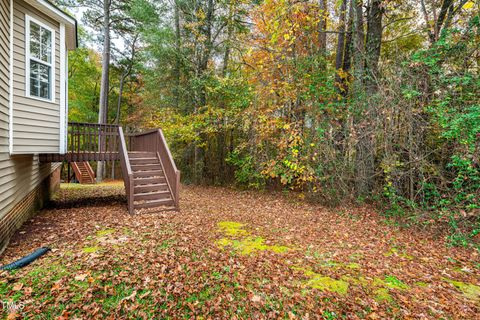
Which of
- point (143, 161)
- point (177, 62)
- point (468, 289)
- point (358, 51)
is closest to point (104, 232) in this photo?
point (143, 161)

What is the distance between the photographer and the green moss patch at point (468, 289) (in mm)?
3061

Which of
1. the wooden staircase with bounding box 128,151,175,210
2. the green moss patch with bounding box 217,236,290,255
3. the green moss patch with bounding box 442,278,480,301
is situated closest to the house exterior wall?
the wooden staircase with bounding box 128,151,175,210

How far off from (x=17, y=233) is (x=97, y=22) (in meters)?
→ 13.4

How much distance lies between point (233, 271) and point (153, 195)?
3917 mm

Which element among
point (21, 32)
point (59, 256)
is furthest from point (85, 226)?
point (21, 32)

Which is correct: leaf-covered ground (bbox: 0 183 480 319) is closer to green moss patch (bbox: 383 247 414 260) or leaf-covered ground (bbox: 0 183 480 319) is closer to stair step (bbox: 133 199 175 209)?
green moss patch (bbox: 383 247 414 260)

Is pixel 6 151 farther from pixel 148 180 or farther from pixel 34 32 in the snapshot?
pixel 148 180

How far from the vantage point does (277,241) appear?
4.69m

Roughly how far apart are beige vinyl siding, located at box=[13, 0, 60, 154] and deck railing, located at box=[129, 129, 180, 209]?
8.45 feet

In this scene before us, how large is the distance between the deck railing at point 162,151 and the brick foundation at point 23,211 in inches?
124

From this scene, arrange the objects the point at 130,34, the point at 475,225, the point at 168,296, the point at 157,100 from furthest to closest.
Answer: the point at 130,34 → the point at 157,100 → the point at 475,225 → the point at 168,296

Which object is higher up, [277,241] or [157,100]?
[157,100]

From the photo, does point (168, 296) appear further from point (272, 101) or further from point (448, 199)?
point (272, 101)

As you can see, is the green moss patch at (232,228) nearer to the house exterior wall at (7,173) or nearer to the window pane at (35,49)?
the house exterior wall at (7,173)
